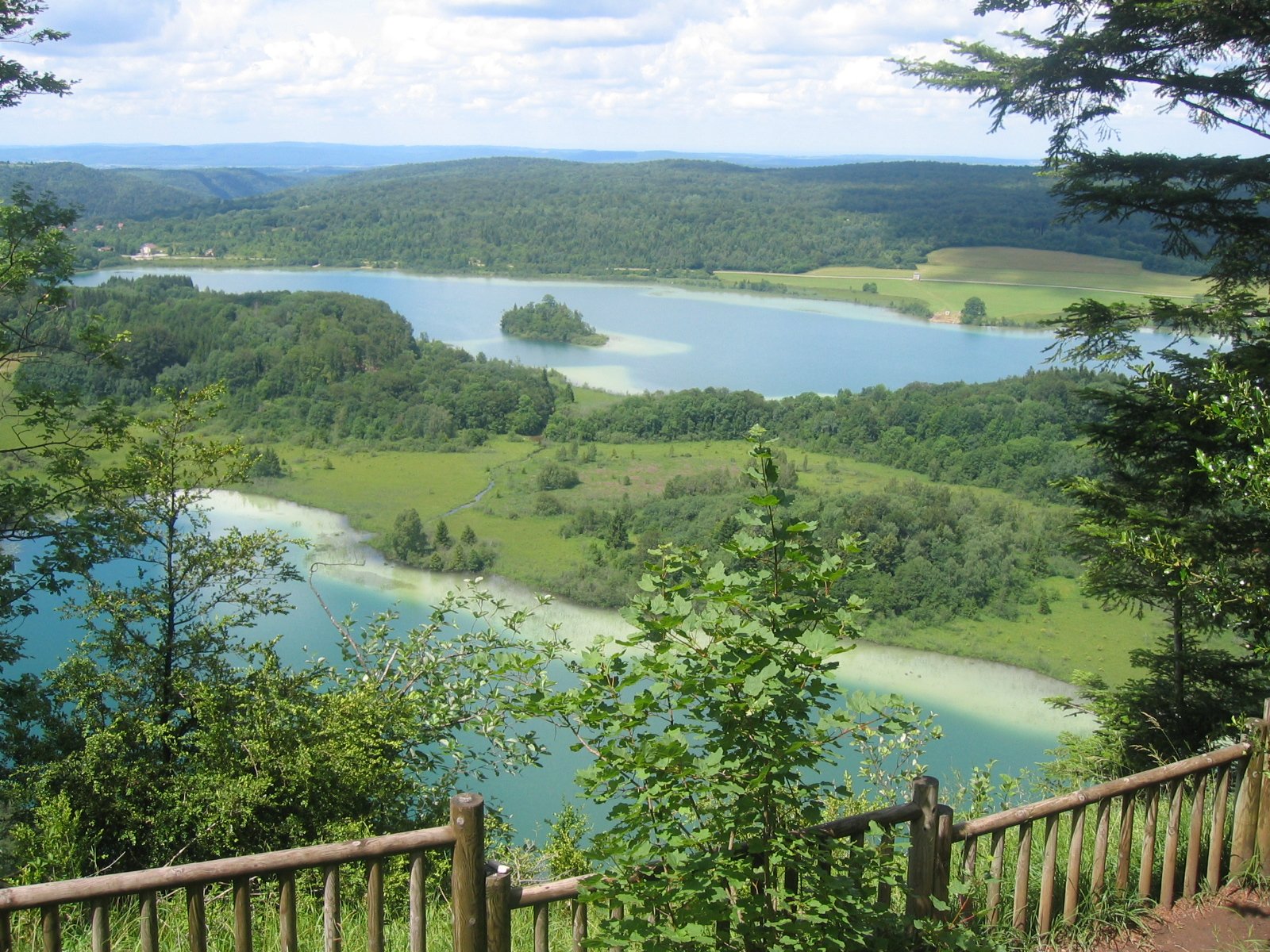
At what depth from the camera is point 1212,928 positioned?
309cm

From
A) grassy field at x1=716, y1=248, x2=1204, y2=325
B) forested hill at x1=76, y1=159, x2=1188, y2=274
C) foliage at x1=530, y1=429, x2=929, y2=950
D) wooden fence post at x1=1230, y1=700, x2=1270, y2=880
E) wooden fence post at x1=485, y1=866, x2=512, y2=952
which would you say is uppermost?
forested hill at x1=76, y1=159, x2=1188, y2=274

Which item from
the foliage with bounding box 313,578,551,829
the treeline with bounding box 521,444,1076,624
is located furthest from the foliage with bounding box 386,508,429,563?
the foliage with bounding box 313,578,551,829

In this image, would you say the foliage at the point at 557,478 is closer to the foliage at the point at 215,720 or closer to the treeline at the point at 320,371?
the treeline at the point at 320,371

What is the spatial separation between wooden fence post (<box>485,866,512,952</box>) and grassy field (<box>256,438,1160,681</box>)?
2050cm

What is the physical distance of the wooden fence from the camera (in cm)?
205

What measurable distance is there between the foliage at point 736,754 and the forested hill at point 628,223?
7908 cm

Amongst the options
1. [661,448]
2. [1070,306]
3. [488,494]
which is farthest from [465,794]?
[661,448]

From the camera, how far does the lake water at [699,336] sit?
178 feet

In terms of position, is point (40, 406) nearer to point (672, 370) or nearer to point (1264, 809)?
point (1264, 809)

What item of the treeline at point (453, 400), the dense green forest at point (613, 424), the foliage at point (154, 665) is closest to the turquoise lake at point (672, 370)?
the foliage at point (154, 665)

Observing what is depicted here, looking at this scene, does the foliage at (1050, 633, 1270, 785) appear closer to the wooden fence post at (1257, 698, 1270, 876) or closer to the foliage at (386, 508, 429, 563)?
the wooden fence post at (1257, 698, 1270, 876)

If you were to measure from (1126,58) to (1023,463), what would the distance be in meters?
30.0

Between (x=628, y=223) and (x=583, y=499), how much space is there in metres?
76.0

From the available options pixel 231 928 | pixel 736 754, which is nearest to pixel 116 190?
pixel 231 928
